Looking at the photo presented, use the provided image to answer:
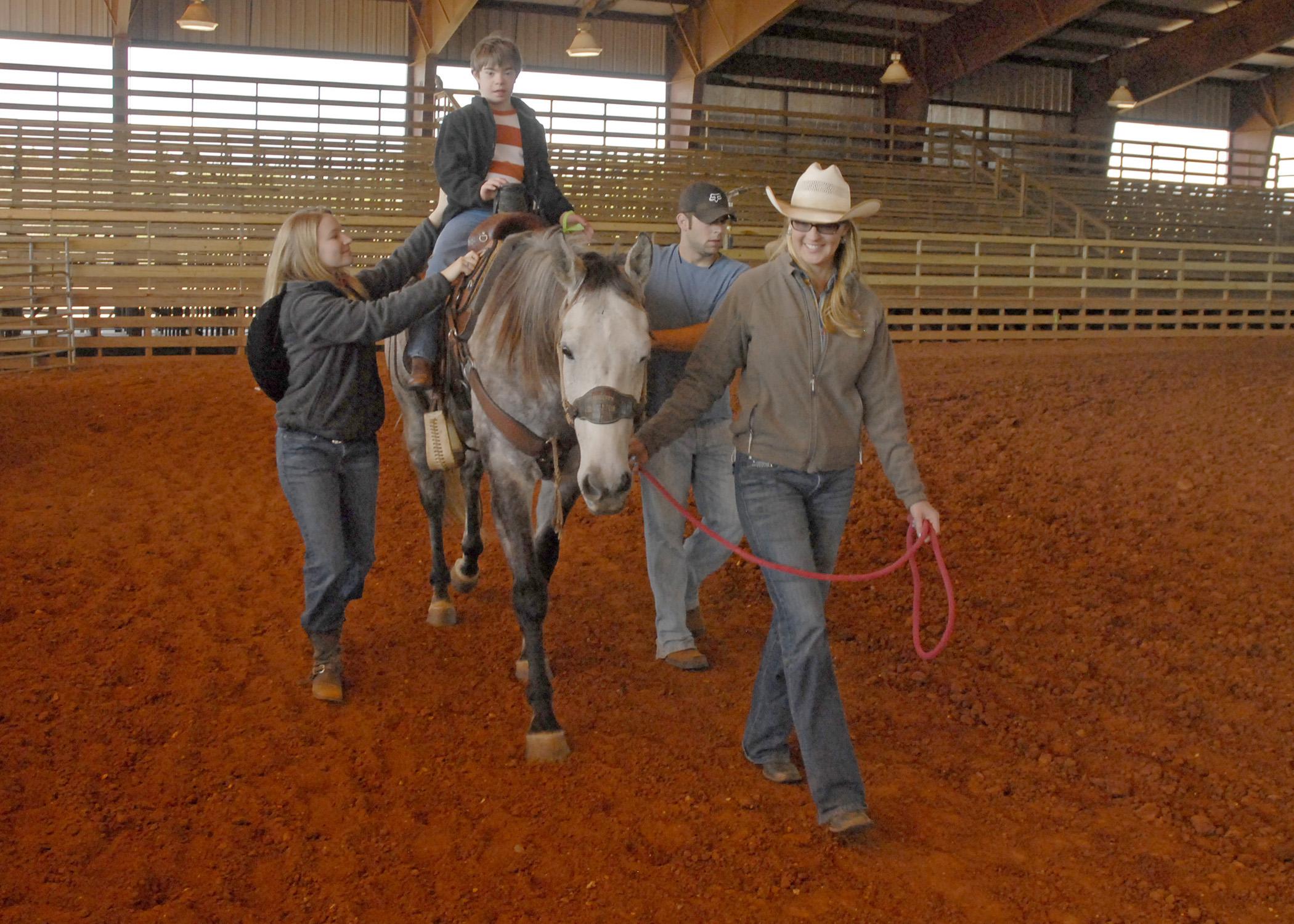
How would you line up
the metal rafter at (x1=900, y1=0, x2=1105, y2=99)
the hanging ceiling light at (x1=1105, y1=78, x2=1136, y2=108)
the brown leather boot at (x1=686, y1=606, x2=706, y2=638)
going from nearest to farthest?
the brown leather boot at (x1=686, y1=606, x2=706, y2=638)
the metal rafter at (x1=900, y1=0, x2=1105, y2=99)
the hanging ceiling light at (x1=1105, y1=78, x2=1136, y2=108)

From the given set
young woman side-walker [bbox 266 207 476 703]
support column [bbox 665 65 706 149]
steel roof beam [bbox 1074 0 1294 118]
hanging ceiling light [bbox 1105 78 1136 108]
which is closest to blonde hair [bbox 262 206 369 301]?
young woman side-walker [bbox 266 207 476 703]

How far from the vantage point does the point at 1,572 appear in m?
5.88

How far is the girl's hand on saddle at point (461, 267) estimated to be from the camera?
412 centimetres

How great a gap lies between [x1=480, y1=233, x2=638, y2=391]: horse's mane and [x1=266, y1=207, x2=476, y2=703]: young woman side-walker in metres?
0.20

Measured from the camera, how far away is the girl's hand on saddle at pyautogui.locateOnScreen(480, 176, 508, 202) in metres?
4.86

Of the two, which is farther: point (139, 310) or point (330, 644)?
point (139, 310)

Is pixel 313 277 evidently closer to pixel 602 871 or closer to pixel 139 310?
pixel 602 871

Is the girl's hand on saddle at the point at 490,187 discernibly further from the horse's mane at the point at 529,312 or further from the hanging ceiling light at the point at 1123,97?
the hanging ceiling light at the point at 1123,97

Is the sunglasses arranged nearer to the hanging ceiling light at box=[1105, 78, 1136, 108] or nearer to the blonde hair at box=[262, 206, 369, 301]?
the blonde hair at box=[262, 206, 369, 301]

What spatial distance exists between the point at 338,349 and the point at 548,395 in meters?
0.89

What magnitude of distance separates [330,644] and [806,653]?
6.94 feet

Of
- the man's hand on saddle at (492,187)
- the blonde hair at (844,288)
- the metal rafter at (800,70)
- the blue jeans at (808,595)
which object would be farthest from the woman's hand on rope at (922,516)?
the metal rafter at (800,70)

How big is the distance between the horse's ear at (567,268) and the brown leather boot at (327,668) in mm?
1872

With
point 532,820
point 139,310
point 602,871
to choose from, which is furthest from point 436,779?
point 139,310
